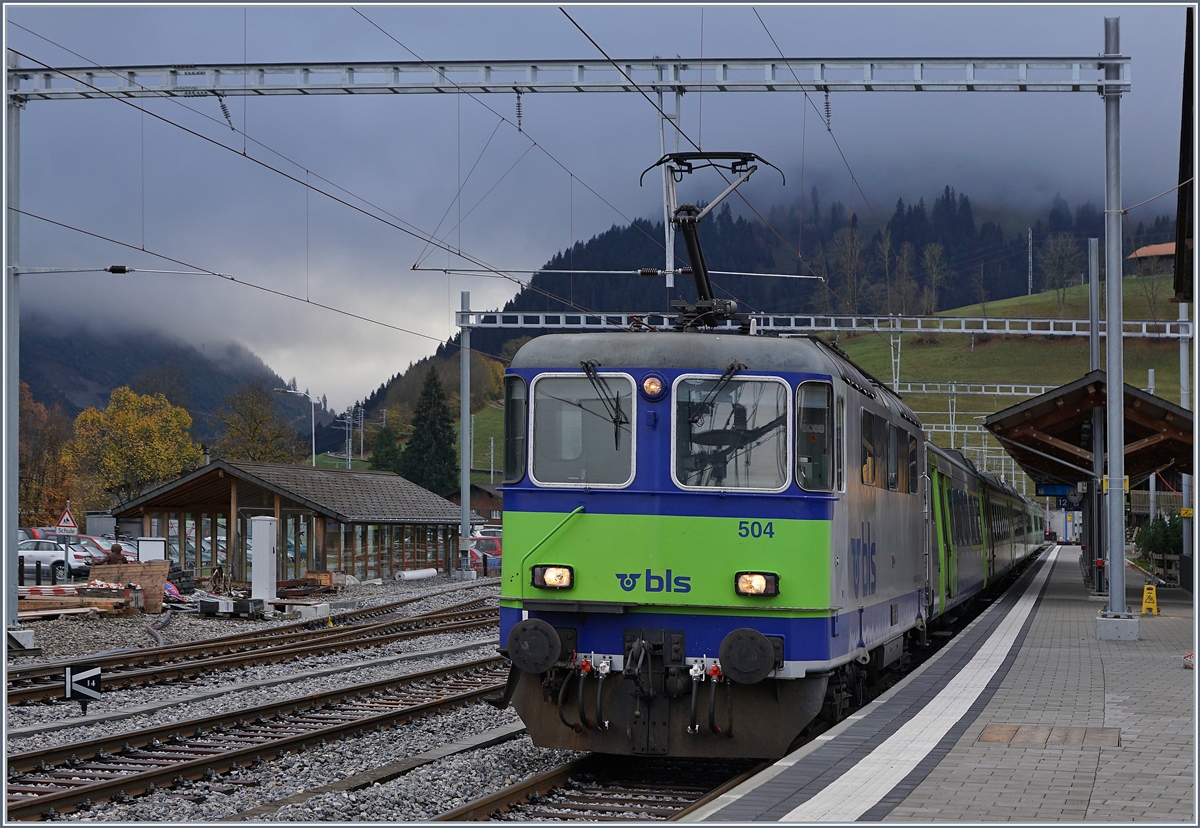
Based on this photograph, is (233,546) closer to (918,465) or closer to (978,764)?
(918,465)

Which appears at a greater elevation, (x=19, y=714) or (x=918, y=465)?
(x=918, y=465)

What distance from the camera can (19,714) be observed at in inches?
522

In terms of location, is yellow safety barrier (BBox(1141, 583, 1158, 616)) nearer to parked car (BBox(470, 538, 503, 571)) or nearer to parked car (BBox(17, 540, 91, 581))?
parked car (BBox(470, 538, 503, 571))

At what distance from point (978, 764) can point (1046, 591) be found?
2663 centimetres

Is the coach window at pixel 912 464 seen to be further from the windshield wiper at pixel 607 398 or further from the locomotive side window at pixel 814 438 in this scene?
the windshield wiper at pixel 607 398

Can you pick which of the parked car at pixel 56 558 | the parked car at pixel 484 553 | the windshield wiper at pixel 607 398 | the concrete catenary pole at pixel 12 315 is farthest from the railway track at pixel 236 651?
the parked car at pixel 484 553

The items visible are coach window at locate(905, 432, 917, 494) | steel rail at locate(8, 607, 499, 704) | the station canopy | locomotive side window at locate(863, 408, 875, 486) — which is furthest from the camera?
the station canopy

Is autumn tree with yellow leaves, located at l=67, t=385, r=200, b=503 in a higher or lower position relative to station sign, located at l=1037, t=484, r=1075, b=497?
higher

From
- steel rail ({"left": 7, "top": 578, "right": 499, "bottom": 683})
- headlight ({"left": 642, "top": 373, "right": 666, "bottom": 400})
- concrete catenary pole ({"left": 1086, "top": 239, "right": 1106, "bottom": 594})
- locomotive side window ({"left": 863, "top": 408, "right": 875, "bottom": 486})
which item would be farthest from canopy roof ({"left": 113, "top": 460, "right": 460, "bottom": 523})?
headlight ({"left": 642, "top": 373, "right": 666, "bottom": 400})

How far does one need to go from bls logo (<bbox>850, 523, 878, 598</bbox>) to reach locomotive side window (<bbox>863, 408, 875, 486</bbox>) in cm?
43

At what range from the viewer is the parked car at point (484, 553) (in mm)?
47922

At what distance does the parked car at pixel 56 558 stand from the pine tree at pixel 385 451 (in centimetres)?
5450

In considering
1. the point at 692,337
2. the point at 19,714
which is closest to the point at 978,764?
the point at 692,337

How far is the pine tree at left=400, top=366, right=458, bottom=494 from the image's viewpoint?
9225 centimetres
